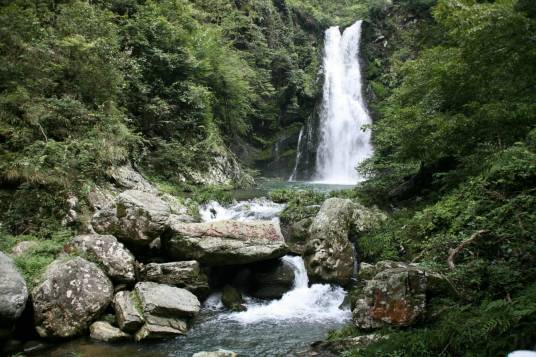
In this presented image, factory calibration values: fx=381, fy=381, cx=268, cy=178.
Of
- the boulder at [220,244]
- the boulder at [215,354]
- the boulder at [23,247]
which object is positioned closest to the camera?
the boulder at [215,354]

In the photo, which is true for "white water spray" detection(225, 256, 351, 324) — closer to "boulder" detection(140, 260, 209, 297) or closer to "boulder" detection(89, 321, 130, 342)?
"boulder" detection(140, 260, 209, 297)

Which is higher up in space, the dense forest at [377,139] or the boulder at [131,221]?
the dense forest at [377,139]

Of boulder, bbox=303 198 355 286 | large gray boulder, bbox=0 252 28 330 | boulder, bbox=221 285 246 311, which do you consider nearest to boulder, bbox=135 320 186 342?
boulder, bbox=221 285 246 311

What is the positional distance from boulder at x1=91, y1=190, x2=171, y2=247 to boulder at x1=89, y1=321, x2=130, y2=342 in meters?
2.00

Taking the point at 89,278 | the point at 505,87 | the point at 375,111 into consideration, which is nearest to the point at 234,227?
the point at 89,278

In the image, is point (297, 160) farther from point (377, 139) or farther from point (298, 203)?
point (298, 203)

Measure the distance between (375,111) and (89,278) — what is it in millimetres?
21720

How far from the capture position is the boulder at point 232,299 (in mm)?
7883

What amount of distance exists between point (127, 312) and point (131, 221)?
83.1 inches

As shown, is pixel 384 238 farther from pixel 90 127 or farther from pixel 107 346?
pixel 90 127

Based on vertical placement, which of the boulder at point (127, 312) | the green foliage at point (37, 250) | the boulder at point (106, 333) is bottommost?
the boulder at point (106, 333)

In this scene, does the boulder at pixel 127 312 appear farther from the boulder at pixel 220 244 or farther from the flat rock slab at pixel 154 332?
the boulder at pixel 220 244

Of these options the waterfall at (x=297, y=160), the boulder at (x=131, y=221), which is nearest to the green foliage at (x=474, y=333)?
the boulder at (x=131, y=221)

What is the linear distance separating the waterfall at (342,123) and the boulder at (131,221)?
612 inches
